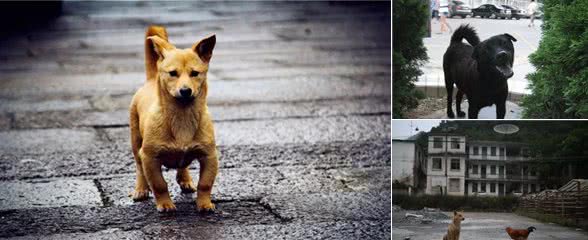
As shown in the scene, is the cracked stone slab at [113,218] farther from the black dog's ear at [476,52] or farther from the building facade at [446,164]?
the black dog's ear at [476,52]

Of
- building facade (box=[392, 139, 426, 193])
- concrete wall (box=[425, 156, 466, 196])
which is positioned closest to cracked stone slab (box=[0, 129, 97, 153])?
building facade (box=[392, 139, 426, 193])

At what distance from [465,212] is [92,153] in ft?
4.49

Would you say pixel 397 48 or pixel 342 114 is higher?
pixel 397 48

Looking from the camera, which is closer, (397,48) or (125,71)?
(397,48)

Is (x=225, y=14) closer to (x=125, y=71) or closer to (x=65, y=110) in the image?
(x=125, y=71)

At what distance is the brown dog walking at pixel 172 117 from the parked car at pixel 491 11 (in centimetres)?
105

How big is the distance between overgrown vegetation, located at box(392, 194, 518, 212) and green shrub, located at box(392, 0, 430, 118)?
0.95ft

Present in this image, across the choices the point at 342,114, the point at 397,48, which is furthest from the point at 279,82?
the point at 397,48

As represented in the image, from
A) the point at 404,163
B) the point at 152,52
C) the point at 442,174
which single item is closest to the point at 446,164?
the point at 442,174

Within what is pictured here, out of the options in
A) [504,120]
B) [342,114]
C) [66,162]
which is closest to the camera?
[504,120]

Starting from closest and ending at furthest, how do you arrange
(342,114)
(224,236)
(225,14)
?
(224,236)
(342,114)
(225,14)

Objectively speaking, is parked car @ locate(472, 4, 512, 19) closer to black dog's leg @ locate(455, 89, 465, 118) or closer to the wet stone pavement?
black dog's leg @ locate(455, 89, 465, 118)

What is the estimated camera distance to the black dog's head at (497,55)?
3.97 meters

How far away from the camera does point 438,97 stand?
411 centimetres
